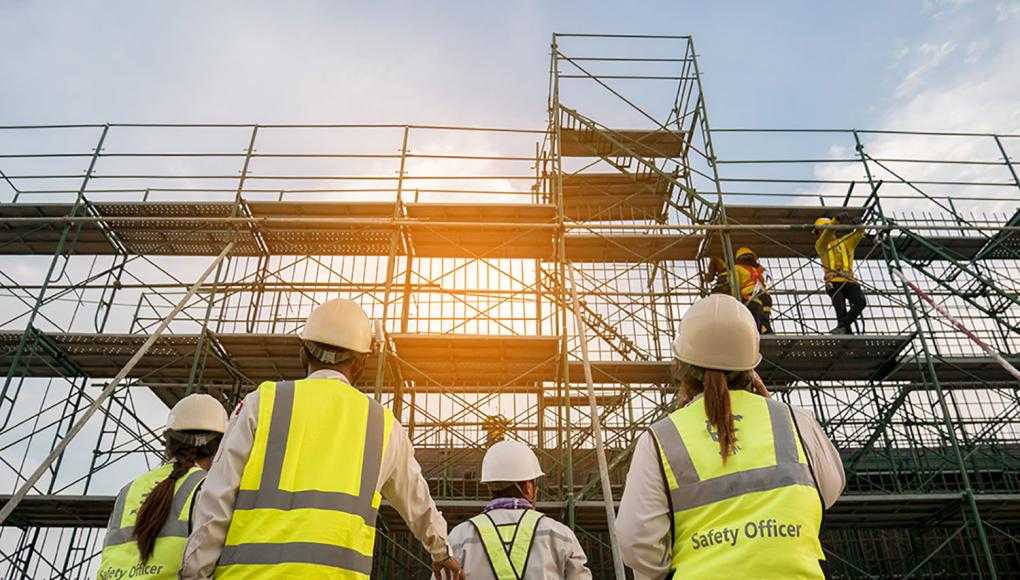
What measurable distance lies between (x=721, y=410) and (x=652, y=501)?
1.19ft

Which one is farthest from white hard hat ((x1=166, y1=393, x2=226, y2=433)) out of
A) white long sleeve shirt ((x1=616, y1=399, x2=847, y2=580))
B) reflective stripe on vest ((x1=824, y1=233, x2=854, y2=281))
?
reflective stripe on vest ((x1=824, y1=233, x2=854, y2=281))

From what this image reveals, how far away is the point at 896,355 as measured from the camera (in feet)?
37.4

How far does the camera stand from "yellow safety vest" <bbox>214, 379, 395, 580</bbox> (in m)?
2.38

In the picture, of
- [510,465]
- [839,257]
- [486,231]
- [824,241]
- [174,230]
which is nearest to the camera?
[510,465]

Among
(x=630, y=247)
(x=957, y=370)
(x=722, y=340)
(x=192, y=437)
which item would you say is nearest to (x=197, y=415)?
(x=192, y=437)

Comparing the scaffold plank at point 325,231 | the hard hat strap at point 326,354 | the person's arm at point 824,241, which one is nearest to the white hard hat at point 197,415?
the hard hat strap at point 326,354

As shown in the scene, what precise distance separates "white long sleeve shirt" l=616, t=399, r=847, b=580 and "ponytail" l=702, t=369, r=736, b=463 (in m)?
0.20

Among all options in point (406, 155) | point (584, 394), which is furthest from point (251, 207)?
point (584, 394)

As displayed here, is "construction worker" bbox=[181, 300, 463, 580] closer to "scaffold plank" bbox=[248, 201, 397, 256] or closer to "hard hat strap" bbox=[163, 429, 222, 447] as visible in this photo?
"hard hat strap" bbox=[163, 429, 222, 447]

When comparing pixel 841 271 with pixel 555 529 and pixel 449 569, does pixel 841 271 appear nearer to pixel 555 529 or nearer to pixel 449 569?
pixel 555 529

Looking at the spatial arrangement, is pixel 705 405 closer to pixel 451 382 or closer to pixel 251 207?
pixel 451 382

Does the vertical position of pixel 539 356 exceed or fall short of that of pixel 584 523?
it exceeds it

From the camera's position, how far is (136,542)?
132 inches

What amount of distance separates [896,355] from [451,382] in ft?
24.2
